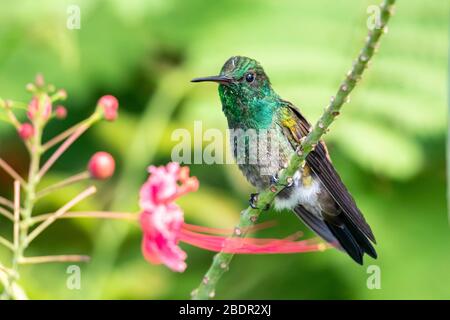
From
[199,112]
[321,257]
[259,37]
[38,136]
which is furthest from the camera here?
[259,37]

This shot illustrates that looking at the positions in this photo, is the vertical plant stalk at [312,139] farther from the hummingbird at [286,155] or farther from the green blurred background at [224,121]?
the green blurred background at [224,121]

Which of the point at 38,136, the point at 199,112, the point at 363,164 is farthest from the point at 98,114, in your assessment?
the point at 363,164

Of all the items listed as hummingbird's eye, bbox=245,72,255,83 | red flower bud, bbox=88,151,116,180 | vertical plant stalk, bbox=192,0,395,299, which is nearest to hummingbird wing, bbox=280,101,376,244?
hummingbird's eye, bbox=245,72,255,83

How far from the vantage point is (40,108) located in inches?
54.2

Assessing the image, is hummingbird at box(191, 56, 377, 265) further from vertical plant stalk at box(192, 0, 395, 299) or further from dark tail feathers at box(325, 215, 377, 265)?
vertical plant stalk at box(192, 0, 395, 299)

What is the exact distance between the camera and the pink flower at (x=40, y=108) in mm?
1360

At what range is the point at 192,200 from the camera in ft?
11.7

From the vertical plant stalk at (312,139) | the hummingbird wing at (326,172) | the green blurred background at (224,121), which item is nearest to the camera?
the vertical plant stalk at (312,139)

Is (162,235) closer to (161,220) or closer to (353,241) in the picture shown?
(161,220)

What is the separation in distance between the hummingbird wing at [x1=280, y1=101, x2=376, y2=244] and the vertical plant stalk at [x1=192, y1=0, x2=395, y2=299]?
0.45 metres

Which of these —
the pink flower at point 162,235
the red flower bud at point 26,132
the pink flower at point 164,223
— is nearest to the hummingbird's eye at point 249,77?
the pink flower at point 164,223

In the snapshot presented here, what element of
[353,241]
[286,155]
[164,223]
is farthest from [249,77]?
[164,223]

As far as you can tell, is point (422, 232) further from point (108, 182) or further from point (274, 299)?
point (108, 182)

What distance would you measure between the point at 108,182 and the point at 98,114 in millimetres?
2402
